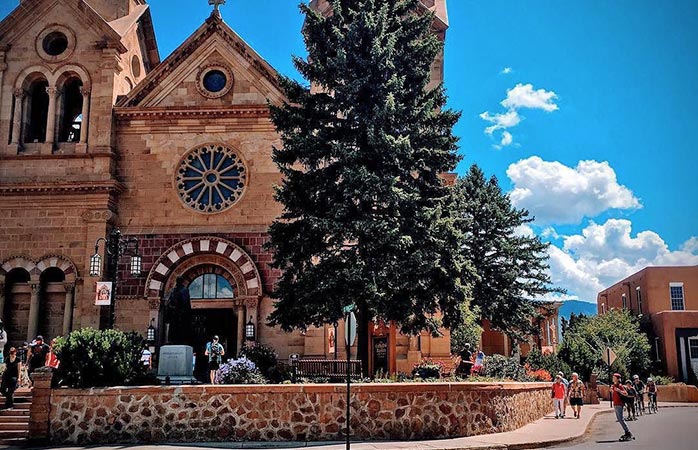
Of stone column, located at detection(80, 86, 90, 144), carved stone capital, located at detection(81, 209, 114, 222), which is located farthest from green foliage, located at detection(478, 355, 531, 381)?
stone column, located at detection(80, 86, 90, 144)

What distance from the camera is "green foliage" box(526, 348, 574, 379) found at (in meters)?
37.1

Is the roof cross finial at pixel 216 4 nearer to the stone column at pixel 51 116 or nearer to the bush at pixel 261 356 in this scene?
the stone column at pixel 51 116

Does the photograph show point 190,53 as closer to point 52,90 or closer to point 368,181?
point 52,90

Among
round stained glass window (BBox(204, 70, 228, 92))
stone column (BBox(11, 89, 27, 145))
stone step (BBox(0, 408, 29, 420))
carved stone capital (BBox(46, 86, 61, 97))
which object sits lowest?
stone step (BBox(0, 408, 29, 420))

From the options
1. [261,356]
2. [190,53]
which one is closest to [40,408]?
[261,356]

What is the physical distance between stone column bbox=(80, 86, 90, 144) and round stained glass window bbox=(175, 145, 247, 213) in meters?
4.22

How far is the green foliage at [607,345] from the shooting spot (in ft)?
135

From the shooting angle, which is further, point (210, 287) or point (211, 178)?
point (211, 178)

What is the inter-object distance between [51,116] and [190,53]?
647cm

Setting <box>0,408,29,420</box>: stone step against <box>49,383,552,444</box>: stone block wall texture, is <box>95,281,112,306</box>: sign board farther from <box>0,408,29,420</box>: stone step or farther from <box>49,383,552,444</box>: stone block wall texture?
<box>49,383,552,444</box>: stone block wall texture

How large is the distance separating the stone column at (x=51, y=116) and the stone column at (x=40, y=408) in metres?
15.4

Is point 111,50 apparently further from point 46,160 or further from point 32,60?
point 46,160

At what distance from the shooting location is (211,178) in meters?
30.4

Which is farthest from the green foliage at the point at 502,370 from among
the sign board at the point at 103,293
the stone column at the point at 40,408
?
the stone column at the point at 40,408
